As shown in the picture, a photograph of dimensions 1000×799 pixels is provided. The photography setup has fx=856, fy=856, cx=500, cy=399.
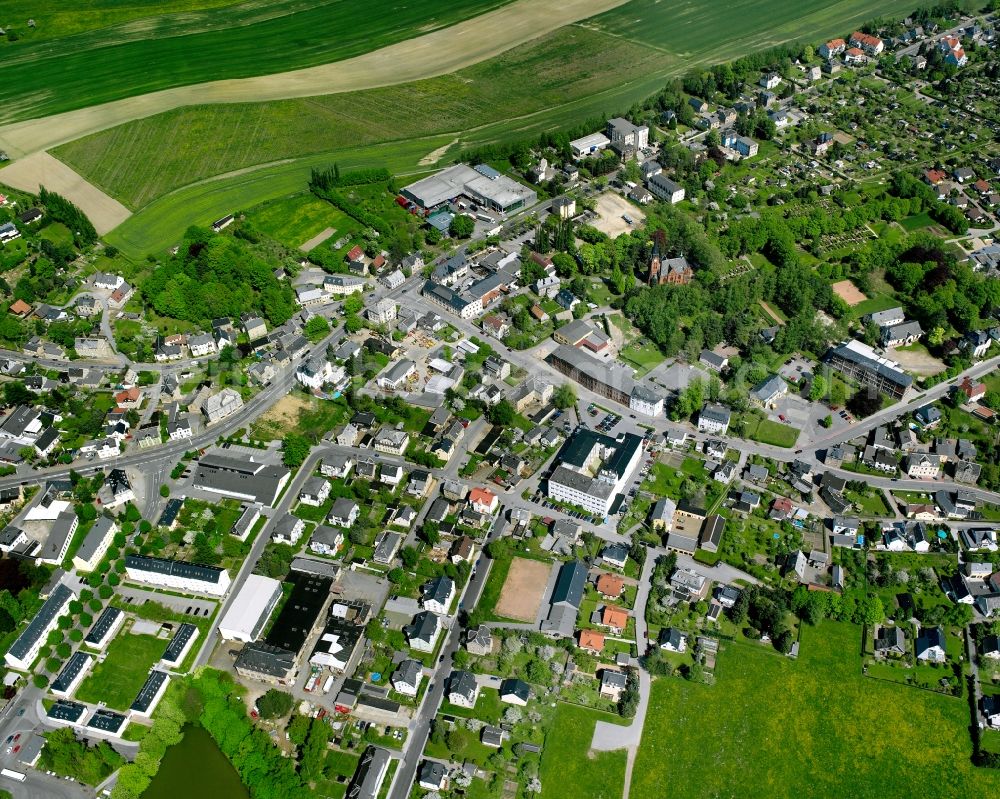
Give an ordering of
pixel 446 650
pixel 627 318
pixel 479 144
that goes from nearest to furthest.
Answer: pixel 446 650
pixel 627 318
pixel 479 144

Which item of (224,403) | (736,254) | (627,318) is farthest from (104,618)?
(736,254)

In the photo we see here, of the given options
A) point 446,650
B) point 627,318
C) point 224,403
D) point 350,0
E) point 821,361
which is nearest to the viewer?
point 446,650

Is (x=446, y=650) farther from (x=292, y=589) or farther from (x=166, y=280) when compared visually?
(x=166, y=280)

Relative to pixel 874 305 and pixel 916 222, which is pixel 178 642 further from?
pixel 916 222

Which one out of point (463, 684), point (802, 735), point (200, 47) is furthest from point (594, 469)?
point (200, 47)

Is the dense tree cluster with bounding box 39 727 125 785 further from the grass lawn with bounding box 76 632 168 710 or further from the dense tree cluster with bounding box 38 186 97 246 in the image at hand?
the dense tree cluster with bounding box 38 186 97 246

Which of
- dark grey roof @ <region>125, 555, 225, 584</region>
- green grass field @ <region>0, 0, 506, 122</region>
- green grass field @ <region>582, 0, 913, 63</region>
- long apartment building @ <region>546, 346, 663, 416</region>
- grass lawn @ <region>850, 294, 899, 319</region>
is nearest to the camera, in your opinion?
dark grey roof @ <region>125, 555, 225, 584</region>

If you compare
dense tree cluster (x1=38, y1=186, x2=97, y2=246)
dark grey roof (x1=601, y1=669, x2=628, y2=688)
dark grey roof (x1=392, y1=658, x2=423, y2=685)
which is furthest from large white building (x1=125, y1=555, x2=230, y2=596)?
dense tree cluster (x1=38, y1=186, x2=97, y2=246)
